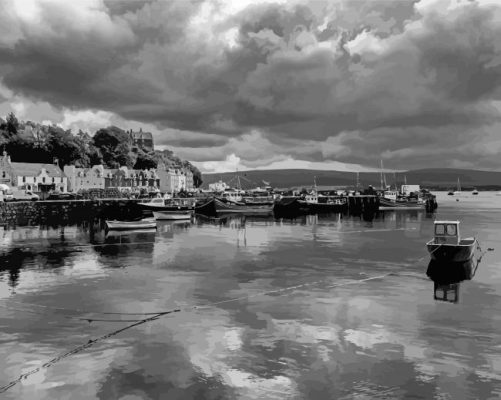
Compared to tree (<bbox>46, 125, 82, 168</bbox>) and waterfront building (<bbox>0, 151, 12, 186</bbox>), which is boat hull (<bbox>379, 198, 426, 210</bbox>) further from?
tree (<bbox>46, 125, 82, 168</bbox>)

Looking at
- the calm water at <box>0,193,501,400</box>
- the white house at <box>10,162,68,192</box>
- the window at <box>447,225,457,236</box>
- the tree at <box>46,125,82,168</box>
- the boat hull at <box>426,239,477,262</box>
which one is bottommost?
the calm water at <box>0,193,501,400</box>

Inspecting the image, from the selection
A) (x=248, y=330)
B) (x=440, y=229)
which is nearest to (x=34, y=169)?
(x=440, y=229)

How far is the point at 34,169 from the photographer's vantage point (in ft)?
585

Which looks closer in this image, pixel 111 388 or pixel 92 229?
pixel 111 388

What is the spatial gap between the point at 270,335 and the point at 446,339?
708 cm

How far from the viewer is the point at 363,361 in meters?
16.4

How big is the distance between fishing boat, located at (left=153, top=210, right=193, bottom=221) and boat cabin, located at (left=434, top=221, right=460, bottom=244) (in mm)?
62290

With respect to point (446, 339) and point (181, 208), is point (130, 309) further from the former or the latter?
point (181, 208)

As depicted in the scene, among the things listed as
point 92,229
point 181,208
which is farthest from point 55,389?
point 181,208

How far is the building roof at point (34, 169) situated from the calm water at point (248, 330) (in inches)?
Result: 5788

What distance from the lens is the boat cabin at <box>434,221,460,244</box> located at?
124 feet

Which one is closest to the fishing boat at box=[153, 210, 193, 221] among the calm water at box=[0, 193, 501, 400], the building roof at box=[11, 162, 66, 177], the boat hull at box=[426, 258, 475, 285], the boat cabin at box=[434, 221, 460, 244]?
the calm water at box=[0, 193, 501, 400]

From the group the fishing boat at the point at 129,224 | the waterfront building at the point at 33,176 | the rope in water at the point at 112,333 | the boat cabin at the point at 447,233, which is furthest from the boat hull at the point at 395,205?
the waterfront building at the point at 33,176

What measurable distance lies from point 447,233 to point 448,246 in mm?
1616
